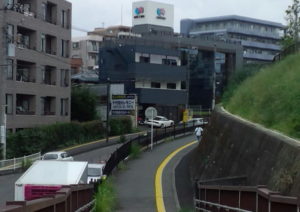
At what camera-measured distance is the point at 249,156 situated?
17719 mm

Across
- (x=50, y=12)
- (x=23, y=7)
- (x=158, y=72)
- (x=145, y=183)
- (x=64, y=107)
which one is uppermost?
(x=50, y=12)

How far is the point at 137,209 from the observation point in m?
19.4

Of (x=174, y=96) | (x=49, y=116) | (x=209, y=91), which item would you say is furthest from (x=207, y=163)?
(x=209, y=91)

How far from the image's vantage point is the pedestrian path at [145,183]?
66.5 ft

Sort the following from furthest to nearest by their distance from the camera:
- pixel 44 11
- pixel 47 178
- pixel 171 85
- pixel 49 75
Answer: pixel 171 85 < pixel 49 75 < pixel 44 11 < pixel 47 178

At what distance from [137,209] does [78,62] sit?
8974cm

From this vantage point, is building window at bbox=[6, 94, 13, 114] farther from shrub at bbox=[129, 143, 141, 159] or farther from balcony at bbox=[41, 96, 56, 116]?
shrub at bbox=[129, 143, 141, 159]

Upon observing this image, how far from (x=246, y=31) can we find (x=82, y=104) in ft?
248

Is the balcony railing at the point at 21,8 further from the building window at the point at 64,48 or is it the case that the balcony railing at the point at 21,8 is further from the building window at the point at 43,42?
the building window at the point at 64,48

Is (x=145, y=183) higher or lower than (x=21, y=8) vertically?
lower

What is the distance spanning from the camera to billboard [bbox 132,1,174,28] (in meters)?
103

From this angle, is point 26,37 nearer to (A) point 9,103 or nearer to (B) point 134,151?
(A) point 9,103

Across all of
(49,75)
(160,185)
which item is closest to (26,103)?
(49,75)

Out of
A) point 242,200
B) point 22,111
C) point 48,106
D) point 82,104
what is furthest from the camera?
point 82,104
